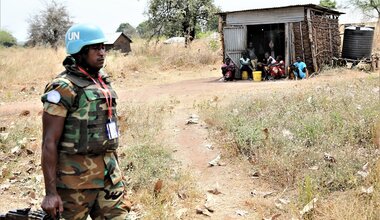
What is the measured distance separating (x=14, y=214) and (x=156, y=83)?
11.8 metres

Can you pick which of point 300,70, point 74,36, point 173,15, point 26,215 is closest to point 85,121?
point 74,36

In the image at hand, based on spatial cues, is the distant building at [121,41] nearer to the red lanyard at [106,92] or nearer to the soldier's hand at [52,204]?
the red lanyard at [106,92]

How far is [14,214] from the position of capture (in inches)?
96.4

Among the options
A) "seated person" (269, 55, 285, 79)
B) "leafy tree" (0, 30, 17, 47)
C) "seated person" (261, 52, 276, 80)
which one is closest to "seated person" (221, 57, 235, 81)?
"seated person" (261, 52, 276, 80)

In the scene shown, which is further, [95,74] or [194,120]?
[194,120]

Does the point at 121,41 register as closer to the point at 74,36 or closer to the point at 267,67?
the point at 267,67

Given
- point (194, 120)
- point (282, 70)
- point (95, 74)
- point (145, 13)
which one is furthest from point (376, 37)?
point (95, 74)

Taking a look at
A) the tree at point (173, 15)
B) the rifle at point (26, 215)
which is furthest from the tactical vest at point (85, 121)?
the tree at point (173, 15)

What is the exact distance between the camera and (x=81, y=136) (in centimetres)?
229

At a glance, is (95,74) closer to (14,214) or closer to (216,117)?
(14,214)

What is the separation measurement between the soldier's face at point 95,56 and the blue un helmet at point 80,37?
0.14 feet

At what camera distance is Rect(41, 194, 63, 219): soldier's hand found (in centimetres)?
223

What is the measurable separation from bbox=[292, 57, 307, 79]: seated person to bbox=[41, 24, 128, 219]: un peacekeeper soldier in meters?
10.5

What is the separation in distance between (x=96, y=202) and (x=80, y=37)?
3.10 feet
